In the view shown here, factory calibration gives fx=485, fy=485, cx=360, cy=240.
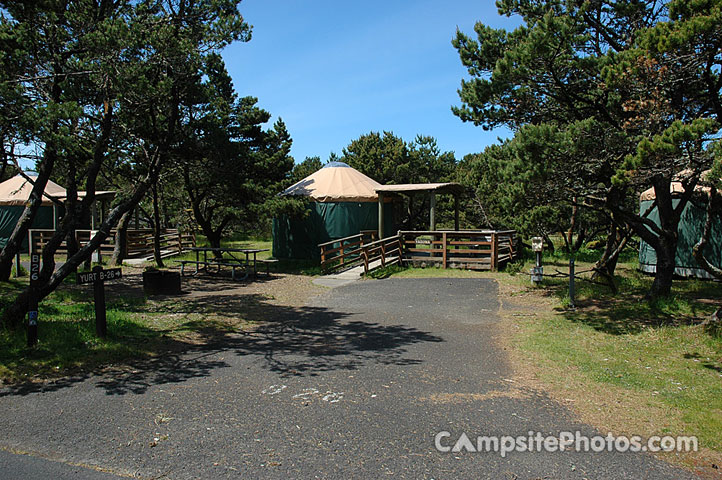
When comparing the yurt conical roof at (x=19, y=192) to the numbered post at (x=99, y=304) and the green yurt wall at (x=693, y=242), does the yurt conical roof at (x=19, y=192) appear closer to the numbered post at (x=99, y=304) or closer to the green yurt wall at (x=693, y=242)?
the numbered post at (x=99, y=304)

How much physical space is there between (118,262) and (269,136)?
6058 mm

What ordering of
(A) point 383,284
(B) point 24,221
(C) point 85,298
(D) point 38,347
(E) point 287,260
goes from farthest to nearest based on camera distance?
(E) point 287,260, (A) point 383,284, (C) point 85,298, (B) point 24,221, (D) point 38,347

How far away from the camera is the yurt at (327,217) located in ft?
51.5

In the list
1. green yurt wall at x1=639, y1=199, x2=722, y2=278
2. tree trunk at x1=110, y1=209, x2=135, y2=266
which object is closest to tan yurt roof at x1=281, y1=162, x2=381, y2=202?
tree trunk at x1=110, y1=209, x2=135, y2=266

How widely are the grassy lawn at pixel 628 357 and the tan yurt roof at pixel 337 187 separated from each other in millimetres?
7268

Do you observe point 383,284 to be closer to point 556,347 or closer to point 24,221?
point 556,347

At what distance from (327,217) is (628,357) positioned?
A: 37.4ft

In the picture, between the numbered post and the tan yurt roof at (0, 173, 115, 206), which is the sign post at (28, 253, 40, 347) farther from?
the tan yurt roof at (0, 173, 115, 206)

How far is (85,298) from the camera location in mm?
8906

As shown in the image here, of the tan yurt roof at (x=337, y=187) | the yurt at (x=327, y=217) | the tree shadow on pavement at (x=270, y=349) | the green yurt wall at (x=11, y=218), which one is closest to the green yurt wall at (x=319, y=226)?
the yurt at (x=327, y=217)

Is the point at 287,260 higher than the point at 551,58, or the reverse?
the point at 551,58

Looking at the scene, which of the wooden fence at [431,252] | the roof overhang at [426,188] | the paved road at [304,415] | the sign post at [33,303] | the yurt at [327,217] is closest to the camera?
the paved road at [304,415]

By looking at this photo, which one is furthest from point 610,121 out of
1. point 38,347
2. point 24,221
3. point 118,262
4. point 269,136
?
point 118,262
